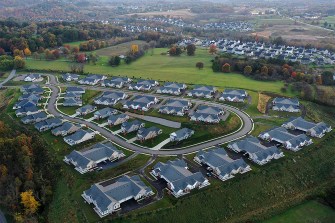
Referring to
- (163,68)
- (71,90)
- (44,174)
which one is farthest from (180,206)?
(163,68)

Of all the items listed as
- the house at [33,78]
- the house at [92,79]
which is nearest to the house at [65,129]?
the house at [92,79]

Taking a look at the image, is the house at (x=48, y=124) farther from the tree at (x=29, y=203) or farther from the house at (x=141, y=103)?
the tree at (x=29, y=203)

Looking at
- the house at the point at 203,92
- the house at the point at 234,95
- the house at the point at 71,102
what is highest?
the house at the point at 234,95

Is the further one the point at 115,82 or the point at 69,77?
the point at 69,77

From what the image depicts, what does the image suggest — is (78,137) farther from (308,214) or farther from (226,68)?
(226,68)

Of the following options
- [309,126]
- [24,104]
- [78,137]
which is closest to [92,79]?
[24,104]

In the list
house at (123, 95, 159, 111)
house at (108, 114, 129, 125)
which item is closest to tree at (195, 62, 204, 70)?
house at (123, 95, 159, 111)

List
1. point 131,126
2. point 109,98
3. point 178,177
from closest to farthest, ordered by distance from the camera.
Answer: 1. point 178,177
2. point 131,126
3. point 109,98
